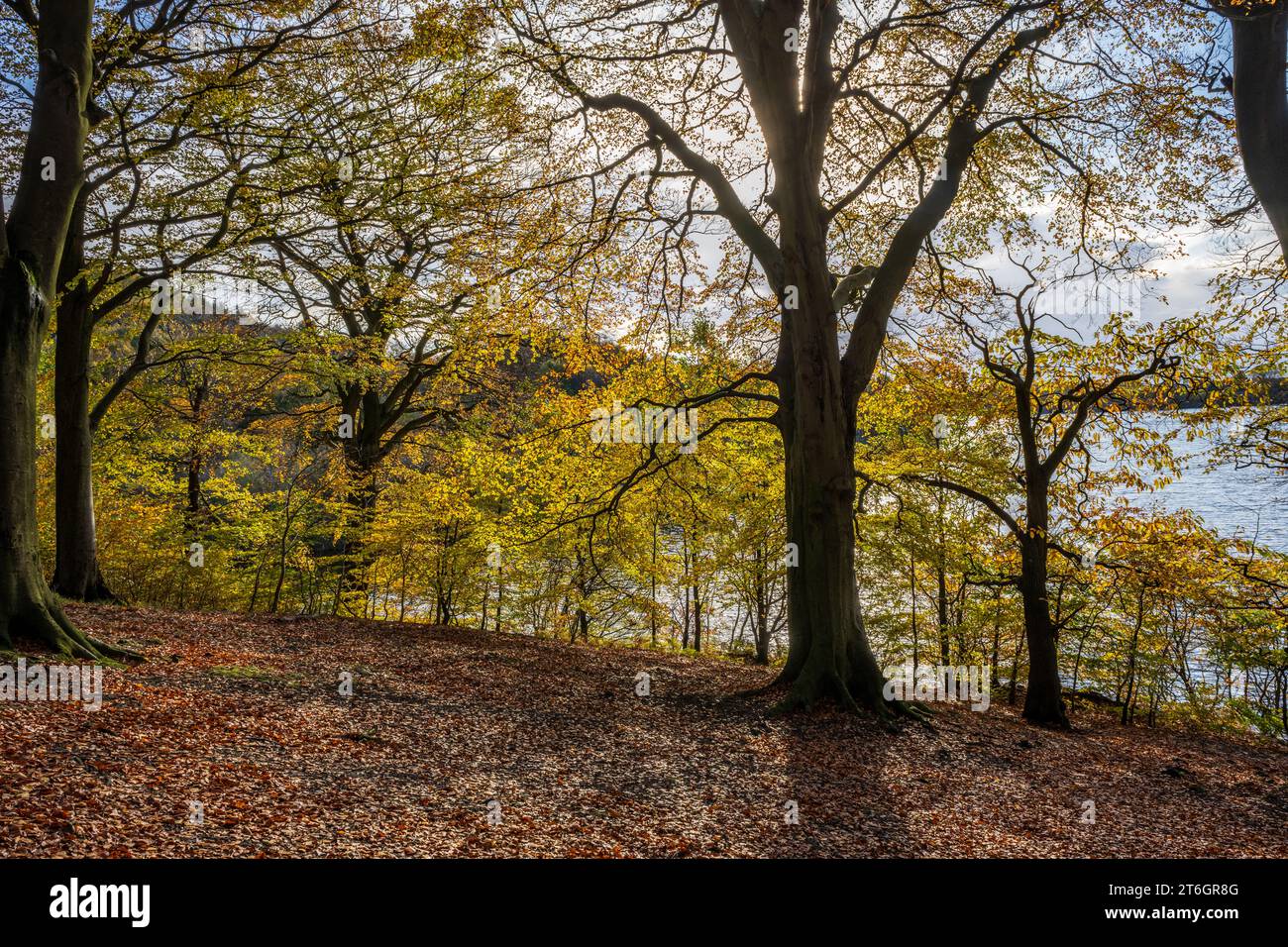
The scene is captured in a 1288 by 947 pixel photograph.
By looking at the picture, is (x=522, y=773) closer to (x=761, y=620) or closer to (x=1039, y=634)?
(x=1039, y=634)

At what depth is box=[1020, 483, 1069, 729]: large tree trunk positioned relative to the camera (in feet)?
38.1

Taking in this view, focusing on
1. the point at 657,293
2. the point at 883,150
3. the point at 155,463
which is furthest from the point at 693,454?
the point at 155,463

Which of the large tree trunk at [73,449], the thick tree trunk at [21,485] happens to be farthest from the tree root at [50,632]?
the large tree trunk at [73,449]

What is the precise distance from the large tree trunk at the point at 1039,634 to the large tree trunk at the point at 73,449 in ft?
49.2

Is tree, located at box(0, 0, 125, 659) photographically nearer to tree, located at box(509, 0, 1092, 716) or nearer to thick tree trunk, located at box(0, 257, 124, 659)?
thick tree trunk, located at box(0, 257, 124, 659)

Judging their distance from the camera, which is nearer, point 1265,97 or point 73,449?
point 1265,97

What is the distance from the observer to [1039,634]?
11656mm

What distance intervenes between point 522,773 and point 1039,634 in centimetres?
932

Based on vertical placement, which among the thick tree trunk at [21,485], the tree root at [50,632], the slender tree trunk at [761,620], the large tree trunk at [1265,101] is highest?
the large tree trunk at [1265,101]

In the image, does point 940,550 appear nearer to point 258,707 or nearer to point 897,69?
point 897,69

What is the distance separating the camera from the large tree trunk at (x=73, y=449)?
449 inches

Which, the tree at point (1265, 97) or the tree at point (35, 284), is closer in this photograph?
the tree at point (1265, 97)

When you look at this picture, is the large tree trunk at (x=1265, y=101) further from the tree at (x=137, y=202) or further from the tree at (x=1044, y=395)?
the tree at (x=137, y=202)

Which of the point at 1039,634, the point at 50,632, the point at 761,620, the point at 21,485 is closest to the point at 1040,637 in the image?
the point at 1039,634
